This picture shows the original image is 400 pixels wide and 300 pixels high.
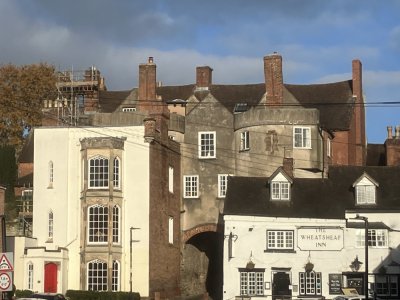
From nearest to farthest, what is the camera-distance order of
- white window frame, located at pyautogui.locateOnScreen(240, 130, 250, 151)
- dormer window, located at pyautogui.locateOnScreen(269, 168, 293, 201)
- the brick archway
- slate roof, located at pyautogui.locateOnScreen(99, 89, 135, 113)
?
dormer window, located at pyautogui.locateOnScreen(269, 168, 293, 201), white window frame, located at pyautogui.locateOnScreen(240, 130, 250, 151), the brick archway, slate roof, located at pyautogui.locateOnScreen(99, 89, 135, 113)

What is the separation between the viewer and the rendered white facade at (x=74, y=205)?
55.8m

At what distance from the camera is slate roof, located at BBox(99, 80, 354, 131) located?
2724 inches

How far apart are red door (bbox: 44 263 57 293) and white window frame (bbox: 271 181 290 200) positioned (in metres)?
15.3

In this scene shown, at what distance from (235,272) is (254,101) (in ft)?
58.4

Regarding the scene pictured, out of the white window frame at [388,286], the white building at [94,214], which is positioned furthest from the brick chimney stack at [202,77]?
the white window frame at [388,286]

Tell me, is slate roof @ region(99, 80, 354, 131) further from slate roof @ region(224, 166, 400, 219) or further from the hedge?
the hedge

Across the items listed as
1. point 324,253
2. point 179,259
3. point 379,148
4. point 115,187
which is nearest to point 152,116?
point 115,187

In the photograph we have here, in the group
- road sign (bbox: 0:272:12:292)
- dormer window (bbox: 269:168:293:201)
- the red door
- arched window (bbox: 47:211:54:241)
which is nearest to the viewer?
road sign (bbox: 0:272:12:292)

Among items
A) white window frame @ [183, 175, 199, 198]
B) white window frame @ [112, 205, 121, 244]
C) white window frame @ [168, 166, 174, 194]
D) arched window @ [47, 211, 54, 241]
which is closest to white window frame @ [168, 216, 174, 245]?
white window frame @ [168, 166, 174, 194]

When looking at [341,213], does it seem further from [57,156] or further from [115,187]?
[57,156]

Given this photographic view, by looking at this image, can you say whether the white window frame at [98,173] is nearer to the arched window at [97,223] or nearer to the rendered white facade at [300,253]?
the arched window at [97,223]

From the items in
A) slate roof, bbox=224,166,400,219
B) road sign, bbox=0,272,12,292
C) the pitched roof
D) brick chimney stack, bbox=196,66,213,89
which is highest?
brick chimney stack, bbox=196,66,213,89

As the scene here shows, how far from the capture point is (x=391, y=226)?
186ft

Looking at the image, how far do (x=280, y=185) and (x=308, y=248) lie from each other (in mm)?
4868
